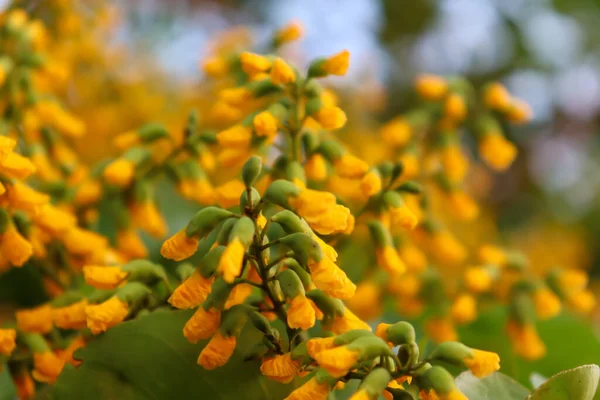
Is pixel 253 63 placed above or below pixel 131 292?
above

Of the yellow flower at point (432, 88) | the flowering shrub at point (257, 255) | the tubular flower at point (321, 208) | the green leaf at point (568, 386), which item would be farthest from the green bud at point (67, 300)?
the yellow flower at point (432, 88)

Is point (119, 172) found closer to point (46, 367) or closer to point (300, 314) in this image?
point (46, 367)

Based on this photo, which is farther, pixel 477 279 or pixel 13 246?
pixel 477 279

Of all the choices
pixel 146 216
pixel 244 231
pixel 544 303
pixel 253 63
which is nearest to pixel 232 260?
pixel 244 231

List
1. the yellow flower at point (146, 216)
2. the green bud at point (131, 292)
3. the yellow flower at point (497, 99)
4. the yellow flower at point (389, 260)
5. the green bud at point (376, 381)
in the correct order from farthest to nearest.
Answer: the yellow flower at point (497, 99), the yellow flower at point (146, 216), the yellow flower at point (389, 260), the green bud at point (131, 292), the green bud at point (376, 381)

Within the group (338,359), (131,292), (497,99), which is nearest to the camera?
(338,359)

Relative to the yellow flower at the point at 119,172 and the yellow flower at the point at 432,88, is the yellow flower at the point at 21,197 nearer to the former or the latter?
the yellow flower at the point at 119,172

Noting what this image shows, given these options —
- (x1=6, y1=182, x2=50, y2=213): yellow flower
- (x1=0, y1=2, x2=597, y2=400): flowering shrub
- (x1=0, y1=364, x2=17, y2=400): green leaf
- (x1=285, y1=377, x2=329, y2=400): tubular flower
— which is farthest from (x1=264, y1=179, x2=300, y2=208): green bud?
(x1=0, y1=364, x2=17, y2=400): green leaf
